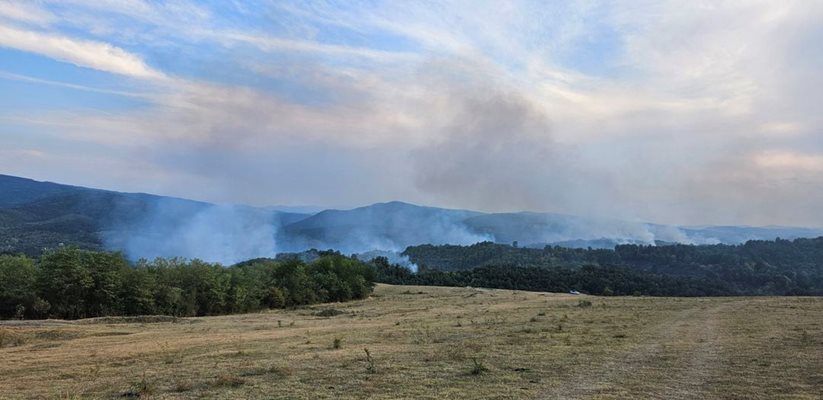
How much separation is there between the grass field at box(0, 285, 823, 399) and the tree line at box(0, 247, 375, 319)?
18213 millimetres

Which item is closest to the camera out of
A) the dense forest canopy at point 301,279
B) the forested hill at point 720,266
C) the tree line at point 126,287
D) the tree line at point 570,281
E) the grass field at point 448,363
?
the grass field at point 448,363

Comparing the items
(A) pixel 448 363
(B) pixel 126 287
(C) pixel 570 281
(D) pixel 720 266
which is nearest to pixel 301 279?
(B) pixel 126 287

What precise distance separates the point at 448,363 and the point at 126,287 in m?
45.4

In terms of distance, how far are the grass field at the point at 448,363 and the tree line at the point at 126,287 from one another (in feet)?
59.8

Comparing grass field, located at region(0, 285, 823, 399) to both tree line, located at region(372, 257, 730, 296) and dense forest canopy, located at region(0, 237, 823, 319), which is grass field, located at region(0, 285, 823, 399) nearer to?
dense forest canopy, located at region(0, 237, 823, 319)

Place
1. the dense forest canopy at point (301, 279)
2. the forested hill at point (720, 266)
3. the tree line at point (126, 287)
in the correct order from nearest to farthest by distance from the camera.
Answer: the tree line at point (126, 287) < the dense forest canopy at point (301, 279) < the forested hill at point (720, 266)

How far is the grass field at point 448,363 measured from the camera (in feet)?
42.9

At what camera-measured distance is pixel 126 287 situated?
166ft

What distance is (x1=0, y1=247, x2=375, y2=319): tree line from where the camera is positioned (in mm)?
44875

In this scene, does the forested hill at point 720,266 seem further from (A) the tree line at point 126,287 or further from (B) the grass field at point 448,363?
(B) the grass field at point 448,363

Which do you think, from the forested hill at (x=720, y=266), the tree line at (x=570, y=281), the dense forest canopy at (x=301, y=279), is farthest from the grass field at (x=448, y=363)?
the forested hill at (x=720, y=266)

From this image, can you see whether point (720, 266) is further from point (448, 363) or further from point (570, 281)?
point (448, 363)

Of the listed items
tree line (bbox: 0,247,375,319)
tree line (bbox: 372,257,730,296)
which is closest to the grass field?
tree line (bbox: 0,247,375,319)

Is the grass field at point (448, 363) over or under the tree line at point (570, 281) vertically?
over
